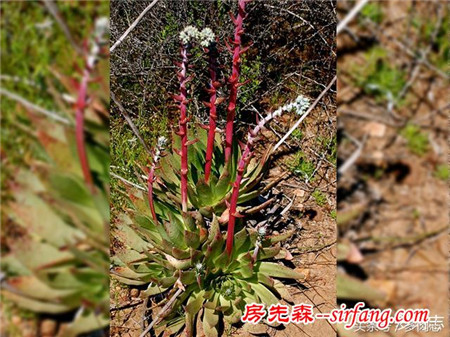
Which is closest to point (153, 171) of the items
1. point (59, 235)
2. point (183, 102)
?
point (183, 102)

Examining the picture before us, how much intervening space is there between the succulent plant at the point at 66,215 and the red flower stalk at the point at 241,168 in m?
0.40

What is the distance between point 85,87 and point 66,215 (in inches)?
3.8

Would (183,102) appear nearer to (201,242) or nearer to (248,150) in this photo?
(248,150)

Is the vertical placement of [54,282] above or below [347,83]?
below

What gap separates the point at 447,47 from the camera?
395mm

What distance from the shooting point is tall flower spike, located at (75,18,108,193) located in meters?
0.34

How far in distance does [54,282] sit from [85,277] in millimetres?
23

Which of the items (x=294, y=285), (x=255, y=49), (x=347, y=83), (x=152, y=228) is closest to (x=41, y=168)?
(x=347, y=83)

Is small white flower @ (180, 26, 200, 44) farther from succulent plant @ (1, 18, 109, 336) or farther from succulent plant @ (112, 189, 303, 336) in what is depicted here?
succulent plant @ (1, 18, 109, 336)

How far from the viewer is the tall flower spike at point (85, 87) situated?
34cm

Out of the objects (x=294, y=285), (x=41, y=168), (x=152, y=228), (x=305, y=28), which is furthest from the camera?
(x=305, y=28)

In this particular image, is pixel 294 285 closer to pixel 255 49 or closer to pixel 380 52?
pixel 255 49

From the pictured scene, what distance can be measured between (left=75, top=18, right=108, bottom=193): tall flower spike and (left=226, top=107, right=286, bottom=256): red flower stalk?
40 centimetres

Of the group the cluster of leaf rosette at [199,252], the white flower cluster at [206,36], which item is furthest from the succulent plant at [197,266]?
the white flower cluster at [206,36]
